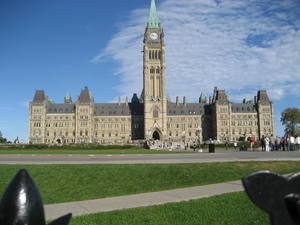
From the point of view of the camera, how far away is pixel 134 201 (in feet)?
35.1

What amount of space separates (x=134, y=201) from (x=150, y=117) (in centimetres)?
10963

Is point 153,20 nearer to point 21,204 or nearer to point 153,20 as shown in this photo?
point 153,20

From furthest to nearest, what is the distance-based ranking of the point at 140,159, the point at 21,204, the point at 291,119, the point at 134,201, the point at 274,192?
the point at 291,119 < the point at 140,159 < the point at 134,201 < the point at 274,192 < the point at 21,204

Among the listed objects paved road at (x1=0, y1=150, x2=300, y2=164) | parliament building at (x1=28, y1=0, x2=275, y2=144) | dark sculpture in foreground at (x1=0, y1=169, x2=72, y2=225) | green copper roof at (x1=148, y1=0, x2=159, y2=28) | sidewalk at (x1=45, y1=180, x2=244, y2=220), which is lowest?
sidewalk at (x1=45, y1=180, x2=244, y2=220)

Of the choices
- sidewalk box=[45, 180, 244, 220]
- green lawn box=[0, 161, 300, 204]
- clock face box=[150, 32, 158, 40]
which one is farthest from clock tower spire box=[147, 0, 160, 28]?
sidewalk box=[45, 180, 244, 220]

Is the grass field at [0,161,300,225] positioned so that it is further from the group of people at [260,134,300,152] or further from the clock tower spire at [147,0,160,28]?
the clock tower spire at [147,0,160,28]

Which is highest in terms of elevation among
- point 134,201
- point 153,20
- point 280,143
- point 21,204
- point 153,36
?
point 153,20

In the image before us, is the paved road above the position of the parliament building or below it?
below

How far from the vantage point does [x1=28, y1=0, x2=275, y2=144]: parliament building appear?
121312 millimetres

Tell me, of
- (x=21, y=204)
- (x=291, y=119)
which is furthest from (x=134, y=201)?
(x=291, y=119)

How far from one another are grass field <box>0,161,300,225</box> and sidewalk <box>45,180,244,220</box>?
2.47ft

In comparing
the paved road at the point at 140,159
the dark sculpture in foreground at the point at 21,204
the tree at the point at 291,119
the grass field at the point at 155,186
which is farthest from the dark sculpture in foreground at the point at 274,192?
the tree at the point at 291,119

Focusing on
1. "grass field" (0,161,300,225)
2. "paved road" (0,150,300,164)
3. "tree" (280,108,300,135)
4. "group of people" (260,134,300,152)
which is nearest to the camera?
"grass field" (0,161,300,225)

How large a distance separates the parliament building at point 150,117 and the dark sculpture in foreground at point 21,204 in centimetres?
11729
